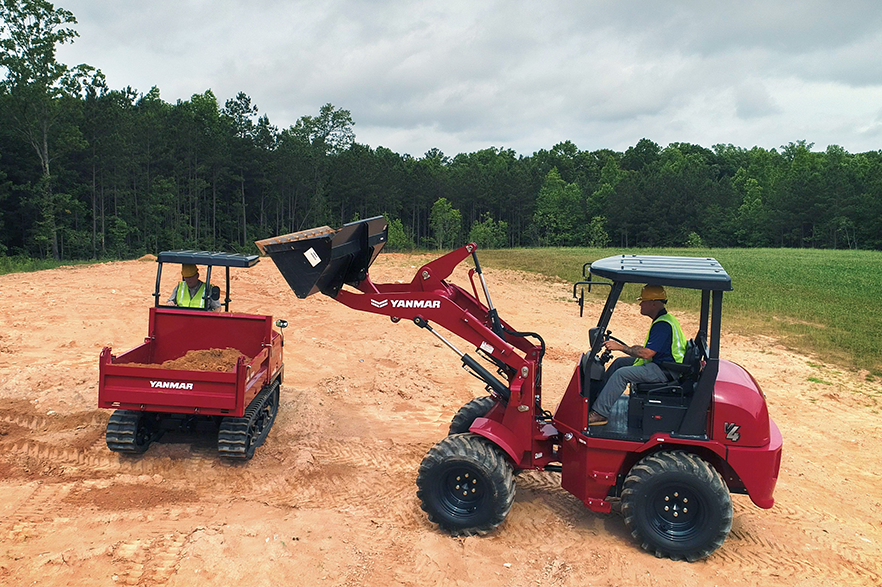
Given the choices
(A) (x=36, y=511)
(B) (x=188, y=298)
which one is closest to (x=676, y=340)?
(A) (x=36, y=511)

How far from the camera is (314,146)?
64500 mm

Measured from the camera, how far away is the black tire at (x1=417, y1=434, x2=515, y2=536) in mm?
5762

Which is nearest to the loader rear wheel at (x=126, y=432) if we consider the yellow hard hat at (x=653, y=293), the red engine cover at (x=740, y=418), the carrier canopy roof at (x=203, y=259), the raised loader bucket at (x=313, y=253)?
the carrier canopy roof at (x=203, y=259)

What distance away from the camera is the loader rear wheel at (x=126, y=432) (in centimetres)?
709

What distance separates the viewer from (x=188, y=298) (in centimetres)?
871

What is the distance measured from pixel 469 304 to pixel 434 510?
2128 millimetres

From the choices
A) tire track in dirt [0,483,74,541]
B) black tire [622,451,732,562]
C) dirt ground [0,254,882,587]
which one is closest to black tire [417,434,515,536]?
dirt ground [0,254,882,587]

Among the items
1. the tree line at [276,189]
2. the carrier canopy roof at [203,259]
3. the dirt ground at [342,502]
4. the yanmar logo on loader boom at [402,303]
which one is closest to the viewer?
the dirt ground at [342,502]

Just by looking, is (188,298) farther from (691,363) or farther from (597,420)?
(691,363)

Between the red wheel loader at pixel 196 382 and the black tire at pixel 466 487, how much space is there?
2.45 m

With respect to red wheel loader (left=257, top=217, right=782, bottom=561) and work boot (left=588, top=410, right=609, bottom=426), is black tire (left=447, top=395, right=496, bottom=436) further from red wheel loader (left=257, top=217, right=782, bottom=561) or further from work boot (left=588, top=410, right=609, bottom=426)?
work boot (left=588, top=410, right=609, bottom=426)

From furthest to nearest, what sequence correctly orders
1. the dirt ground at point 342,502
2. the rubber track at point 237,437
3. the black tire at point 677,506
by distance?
the rubber track at point 237,437
the black tire at point 677,506
the dirt ground at point 342,502

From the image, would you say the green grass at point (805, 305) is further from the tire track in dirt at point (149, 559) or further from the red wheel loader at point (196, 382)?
the tire track in dirt at point (149, 559)

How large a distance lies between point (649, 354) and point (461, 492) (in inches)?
85.5
